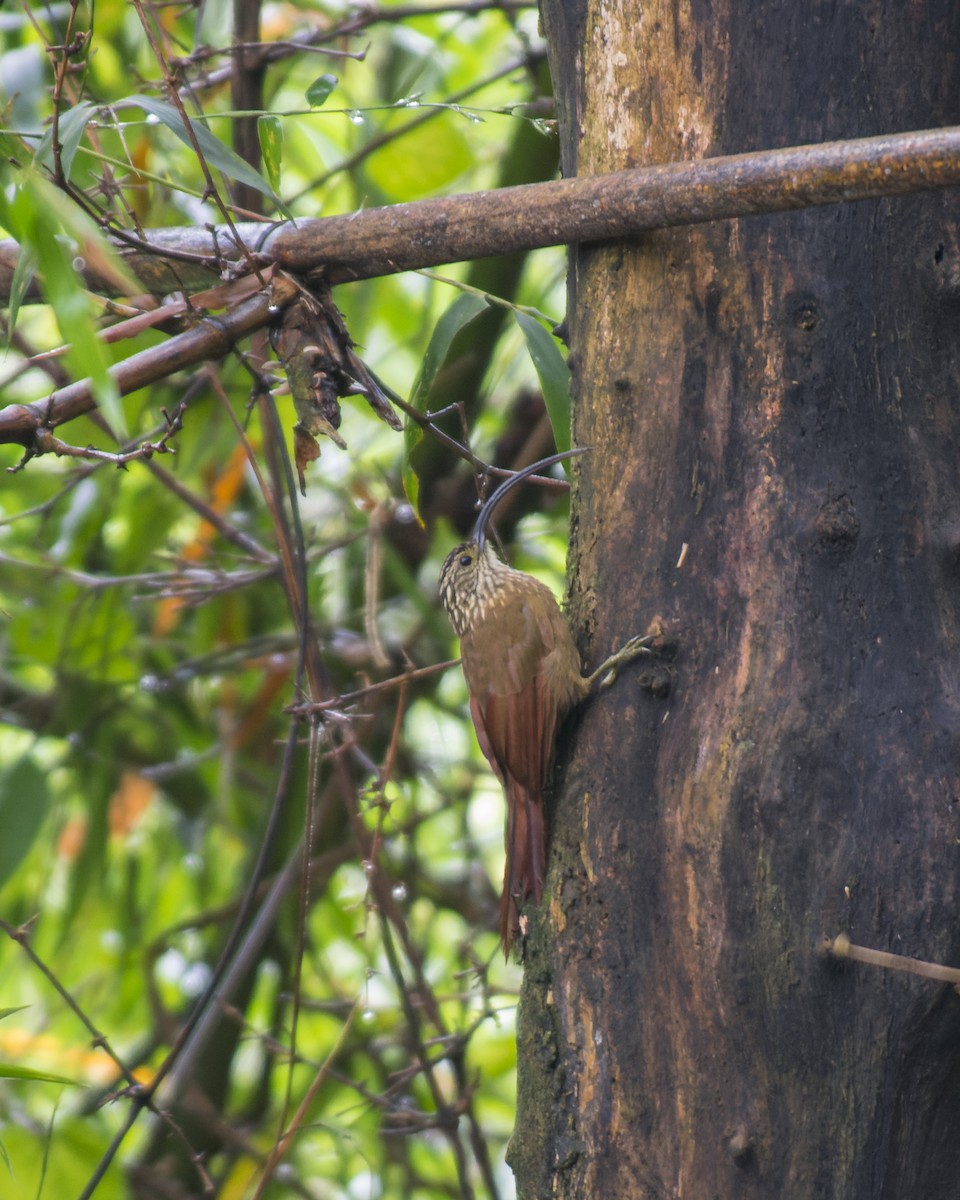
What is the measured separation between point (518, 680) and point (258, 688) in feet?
7.45

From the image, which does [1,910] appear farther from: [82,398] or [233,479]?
[82,398]

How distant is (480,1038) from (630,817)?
2929 millimetres

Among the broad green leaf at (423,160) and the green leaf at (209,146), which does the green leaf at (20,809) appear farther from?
the green leaf at (209,146)

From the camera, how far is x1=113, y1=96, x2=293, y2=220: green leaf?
5.85 feet

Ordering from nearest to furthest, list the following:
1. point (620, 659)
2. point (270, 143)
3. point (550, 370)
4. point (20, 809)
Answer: point (620, 659) → point (270, 143) → point (550, 370) → point (20, 809)

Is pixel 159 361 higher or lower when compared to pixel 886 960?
higher

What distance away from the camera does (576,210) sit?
1832 millimetres

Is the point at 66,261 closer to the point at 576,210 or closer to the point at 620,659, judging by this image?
the point at 576,210

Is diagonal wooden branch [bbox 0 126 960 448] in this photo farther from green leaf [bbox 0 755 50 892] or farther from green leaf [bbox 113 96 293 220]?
green leaf [bbox 0 755 50 892]

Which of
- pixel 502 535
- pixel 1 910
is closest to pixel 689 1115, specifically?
pixel 502 535

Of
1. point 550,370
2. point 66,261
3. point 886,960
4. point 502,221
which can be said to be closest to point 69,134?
point 66,261

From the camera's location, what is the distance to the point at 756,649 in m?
1.67

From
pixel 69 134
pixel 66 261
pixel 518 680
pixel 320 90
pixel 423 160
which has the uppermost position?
pixel 423 160

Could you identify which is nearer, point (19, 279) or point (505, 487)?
point (19, 279)
